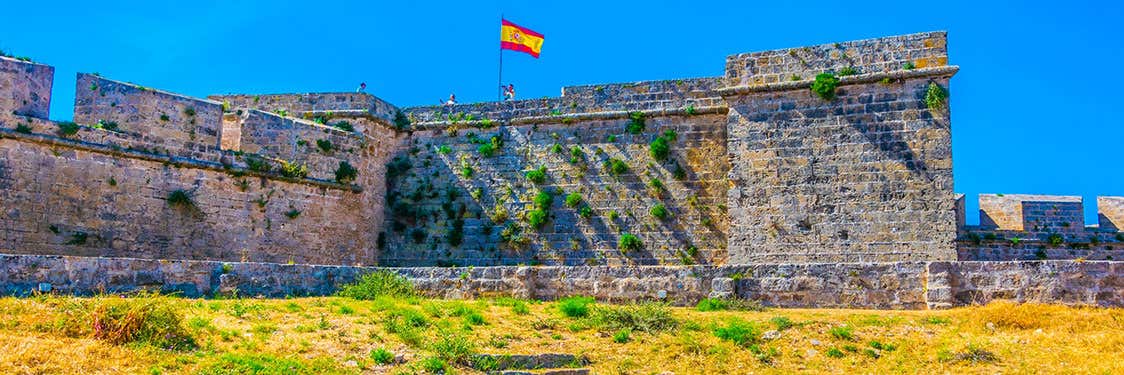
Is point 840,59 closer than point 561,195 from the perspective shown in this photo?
Yes

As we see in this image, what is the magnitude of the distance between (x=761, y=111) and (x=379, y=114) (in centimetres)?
812

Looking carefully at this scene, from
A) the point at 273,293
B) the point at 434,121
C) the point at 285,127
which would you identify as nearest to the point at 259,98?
the point at 285,127

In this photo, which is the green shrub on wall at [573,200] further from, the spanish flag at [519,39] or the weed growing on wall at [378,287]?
the weed growing on wall at [378,287]

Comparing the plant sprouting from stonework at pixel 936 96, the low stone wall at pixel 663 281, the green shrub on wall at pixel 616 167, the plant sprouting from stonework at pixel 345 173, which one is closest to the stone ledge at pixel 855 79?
the plant sprouting from stonework at pixel 936 96

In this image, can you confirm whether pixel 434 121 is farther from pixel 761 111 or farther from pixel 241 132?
pixel 761 111

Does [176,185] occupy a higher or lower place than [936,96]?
lower

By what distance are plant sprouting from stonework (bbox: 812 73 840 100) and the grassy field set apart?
7.22 meters

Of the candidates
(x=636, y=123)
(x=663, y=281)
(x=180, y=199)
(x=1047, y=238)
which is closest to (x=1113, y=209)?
(x=1047, y=238)

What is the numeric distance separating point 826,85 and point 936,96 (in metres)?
1.88

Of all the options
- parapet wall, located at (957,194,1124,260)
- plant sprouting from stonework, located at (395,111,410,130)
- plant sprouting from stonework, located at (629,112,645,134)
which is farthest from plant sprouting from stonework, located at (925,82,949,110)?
plant sprouting from stonework, located at (395,111,410,130)

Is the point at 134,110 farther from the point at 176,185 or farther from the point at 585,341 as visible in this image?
the point at 585,341

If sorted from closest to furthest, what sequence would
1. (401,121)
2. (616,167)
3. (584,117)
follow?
(616,167)
(584,117)
(401,121)

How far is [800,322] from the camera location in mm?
10797

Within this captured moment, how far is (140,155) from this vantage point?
685 inches
